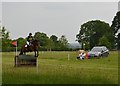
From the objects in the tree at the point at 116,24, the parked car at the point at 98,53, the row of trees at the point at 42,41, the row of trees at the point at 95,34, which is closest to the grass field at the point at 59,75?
the parked car at the point at 98,53

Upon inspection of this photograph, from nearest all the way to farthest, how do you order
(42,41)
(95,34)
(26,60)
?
1. (26,60)
2. (42,41)
3. (95,34)

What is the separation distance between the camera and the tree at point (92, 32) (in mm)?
118312

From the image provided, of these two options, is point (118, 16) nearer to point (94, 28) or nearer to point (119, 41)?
point (119, 41)

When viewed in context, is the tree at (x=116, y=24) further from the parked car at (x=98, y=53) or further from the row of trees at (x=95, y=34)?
the parked car at (x=98, y=53)

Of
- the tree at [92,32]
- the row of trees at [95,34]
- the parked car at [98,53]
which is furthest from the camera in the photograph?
the tree at [92,32]

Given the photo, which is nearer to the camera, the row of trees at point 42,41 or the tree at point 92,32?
the row of trees at point 42,41

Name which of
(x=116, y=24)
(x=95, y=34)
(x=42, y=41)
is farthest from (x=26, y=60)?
(x=95, y=34)

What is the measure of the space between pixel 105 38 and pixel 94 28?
20513mm

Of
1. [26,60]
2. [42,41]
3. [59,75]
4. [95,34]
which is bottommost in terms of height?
[59,75]

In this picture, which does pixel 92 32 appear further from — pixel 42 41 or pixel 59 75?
pixel 59 75

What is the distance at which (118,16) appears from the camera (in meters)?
97.0

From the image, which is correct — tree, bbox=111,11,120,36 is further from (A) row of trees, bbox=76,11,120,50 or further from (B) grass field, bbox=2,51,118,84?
(B) grass field, bbox=2,51,118,84

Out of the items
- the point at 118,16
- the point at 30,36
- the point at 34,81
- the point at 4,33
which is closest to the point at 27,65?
the point at 30,36

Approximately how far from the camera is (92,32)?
12188cm
